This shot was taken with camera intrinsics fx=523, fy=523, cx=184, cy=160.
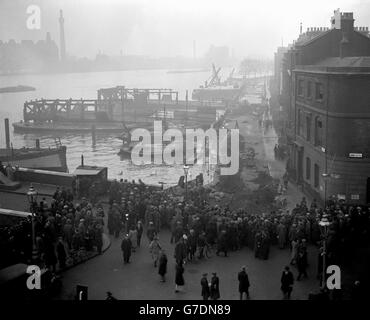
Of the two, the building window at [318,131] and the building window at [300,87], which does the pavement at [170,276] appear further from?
the building window at [300,87]

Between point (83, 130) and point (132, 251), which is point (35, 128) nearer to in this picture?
point (83, 130)

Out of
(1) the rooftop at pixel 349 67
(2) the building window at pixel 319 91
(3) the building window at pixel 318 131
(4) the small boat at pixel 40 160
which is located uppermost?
(1) the rooftop at pixel 349 67

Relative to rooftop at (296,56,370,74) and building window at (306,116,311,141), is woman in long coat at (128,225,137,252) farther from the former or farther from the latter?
building window at (306,116,311,141)

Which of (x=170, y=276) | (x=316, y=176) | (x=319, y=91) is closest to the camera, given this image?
(x=170, y=276)

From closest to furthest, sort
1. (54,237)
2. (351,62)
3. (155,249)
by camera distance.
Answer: (155,249) → (54,237) → (351,62)

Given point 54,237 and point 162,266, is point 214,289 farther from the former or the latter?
point 54,237

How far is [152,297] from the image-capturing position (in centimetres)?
1563

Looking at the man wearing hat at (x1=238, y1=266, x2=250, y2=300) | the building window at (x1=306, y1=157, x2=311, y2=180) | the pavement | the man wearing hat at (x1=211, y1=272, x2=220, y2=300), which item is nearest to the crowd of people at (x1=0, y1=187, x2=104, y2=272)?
the pavement

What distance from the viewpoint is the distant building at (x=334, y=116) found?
27.6 metres

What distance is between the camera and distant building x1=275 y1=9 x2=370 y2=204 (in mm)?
27562

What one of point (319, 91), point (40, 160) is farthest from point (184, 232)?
point (40, 160)

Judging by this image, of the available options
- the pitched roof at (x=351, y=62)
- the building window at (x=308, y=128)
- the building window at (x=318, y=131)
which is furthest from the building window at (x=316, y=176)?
the pitched roof at (x=351, y=62)

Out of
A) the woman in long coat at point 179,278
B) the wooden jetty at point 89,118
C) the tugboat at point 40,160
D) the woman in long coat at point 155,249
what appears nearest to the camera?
the woman in long coat at point 179,278

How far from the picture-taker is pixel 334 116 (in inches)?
1115
